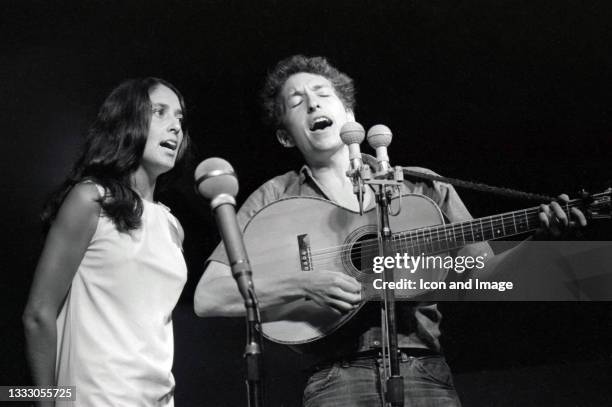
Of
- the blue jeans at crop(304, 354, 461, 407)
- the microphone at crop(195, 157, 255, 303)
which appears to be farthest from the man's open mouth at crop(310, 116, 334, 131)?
the microphone at crop(195, 157, 255, 303)

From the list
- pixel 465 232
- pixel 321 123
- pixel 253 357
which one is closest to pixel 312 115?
pixel 321 123

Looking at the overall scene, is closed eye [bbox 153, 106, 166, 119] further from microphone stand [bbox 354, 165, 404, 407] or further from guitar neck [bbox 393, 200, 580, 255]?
guitar neck [bbox 393, 200, 580, 255]

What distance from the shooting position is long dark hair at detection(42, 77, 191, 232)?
5.85 feet

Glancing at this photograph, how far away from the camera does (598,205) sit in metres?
1.91

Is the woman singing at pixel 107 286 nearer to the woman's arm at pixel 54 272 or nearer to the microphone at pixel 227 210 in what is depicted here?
the woman's arm at pixel 54 272

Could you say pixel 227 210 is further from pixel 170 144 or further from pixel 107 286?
pixel 170 144

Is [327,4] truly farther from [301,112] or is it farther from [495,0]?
[495,0]

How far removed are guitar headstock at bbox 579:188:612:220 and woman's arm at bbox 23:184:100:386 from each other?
141cm

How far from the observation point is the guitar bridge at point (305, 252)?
2.06 metres

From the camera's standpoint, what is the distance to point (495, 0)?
2.47 meters

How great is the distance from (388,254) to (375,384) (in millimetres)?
445

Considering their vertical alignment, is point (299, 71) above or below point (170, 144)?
above

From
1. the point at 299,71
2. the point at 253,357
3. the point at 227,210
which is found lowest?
the point at 253,357

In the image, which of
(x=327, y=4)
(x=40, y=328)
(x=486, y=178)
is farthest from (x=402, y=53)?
(x=40, y=328)
